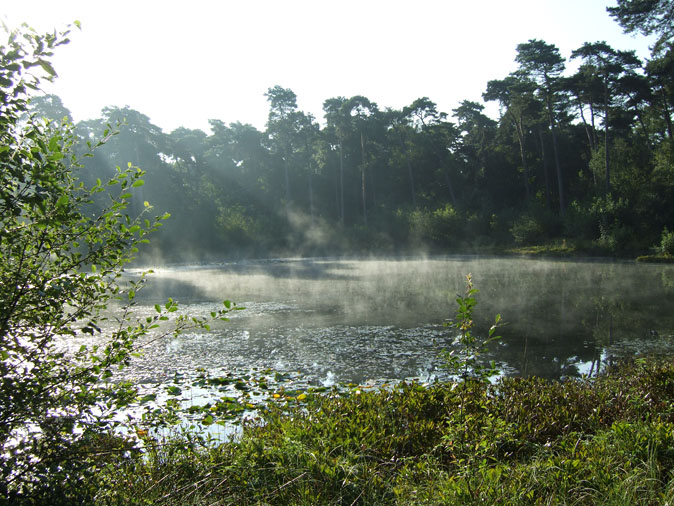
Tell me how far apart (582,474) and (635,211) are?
3319 centimetres

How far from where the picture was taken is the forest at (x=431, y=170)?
3128 cm

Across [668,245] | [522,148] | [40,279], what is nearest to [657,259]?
[668,245]

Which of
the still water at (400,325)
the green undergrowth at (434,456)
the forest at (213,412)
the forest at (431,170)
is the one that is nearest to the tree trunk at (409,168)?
the forest at (431,170)

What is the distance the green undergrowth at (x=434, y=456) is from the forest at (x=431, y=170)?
27999 millimetres

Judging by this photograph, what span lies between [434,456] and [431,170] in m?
46.1

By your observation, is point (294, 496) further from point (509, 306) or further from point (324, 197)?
point (324, 197)

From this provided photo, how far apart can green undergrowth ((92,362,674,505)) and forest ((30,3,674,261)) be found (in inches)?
1102

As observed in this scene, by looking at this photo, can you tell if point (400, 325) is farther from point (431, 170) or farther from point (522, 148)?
point (431, 170)

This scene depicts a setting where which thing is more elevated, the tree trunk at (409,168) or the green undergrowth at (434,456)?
the tree trunk at (409,168)

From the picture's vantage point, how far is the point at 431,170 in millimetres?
48031

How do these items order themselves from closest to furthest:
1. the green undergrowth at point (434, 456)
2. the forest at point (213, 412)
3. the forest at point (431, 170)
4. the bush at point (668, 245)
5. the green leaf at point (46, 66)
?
the green leaf at point (46, 66) → the forest at point (213, 412) → the green undergrowth at point (434, 456) → the bush at point (668, 245) → the forest at point (431, 170)

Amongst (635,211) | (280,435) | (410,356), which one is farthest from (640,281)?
(280,435)

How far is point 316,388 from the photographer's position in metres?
6.44

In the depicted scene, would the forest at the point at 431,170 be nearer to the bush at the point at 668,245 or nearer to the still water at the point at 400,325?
the bush at the point at 668,245
